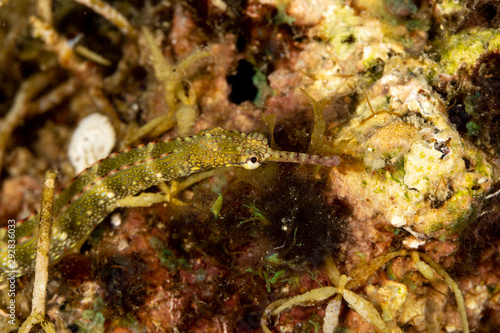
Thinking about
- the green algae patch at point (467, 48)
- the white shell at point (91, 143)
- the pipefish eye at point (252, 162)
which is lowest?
the white shell at point (91, 143)

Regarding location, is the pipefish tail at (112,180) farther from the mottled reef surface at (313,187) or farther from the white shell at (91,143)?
the white shell at (91,143)

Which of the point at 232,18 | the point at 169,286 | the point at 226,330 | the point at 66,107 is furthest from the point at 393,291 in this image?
the point at 66,107

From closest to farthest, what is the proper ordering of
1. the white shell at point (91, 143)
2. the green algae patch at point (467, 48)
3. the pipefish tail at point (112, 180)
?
the green algae patch at point (467, 48) → the pipefish tail at point (112, 180) → the white shell at point (91, 143)

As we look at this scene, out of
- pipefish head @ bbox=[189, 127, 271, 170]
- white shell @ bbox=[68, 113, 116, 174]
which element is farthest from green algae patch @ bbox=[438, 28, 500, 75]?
white shell @ bbox=[68, 113, 116, 174]

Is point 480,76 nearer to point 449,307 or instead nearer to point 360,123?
Answer: point 360,123

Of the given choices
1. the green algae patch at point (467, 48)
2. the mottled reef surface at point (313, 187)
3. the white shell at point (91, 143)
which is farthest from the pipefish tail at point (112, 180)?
the green algae patch at point (467, 48)

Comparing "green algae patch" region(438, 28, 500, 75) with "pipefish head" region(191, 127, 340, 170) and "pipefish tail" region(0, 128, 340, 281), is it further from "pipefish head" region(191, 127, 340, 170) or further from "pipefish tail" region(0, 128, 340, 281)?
"pipefish tail" region(0, 128, 340, 281)

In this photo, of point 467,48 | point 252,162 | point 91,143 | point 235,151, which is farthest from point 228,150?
point 91,143
